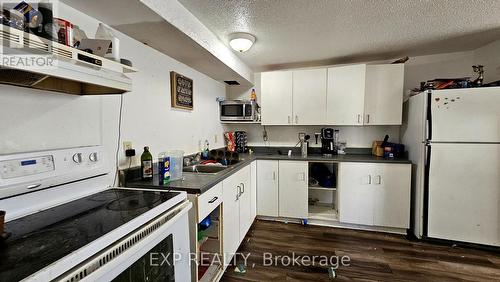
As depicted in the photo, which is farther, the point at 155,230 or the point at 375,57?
the point at 375,57

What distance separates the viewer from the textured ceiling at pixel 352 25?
1525mm

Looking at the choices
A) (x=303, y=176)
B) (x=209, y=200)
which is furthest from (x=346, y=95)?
(x=209, y=200)

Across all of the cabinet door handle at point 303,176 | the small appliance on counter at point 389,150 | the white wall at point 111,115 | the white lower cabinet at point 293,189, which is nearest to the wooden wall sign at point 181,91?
the white wall at point 111,115

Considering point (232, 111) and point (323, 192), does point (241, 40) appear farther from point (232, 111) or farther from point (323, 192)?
point (323, 192)

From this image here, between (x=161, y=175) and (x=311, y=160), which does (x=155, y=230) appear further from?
(x=311, y=160)

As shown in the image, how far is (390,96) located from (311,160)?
1.19m

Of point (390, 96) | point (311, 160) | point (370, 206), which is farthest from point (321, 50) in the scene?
point (370, 206)

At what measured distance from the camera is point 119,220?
82 centimetres

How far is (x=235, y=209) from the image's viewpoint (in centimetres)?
193

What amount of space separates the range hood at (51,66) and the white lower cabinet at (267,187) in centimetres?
195

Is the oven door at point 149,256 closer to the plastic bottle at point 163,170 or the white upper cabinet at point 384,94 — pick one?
the plastic bottle at point 163,170

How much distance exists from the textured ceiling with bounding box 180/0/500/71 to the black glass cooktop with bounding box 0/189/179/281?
131 cm

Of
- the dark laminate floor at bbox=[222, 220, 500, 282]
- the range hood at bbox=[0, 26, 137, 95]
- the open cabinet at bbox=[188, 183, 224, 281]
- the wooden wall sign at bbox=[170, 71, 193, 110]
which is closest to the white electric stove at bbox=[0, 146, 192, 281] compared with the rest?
the open cabinet at bbox=[188, 183, 224, 281]

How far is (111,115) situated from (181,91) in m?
0.79
